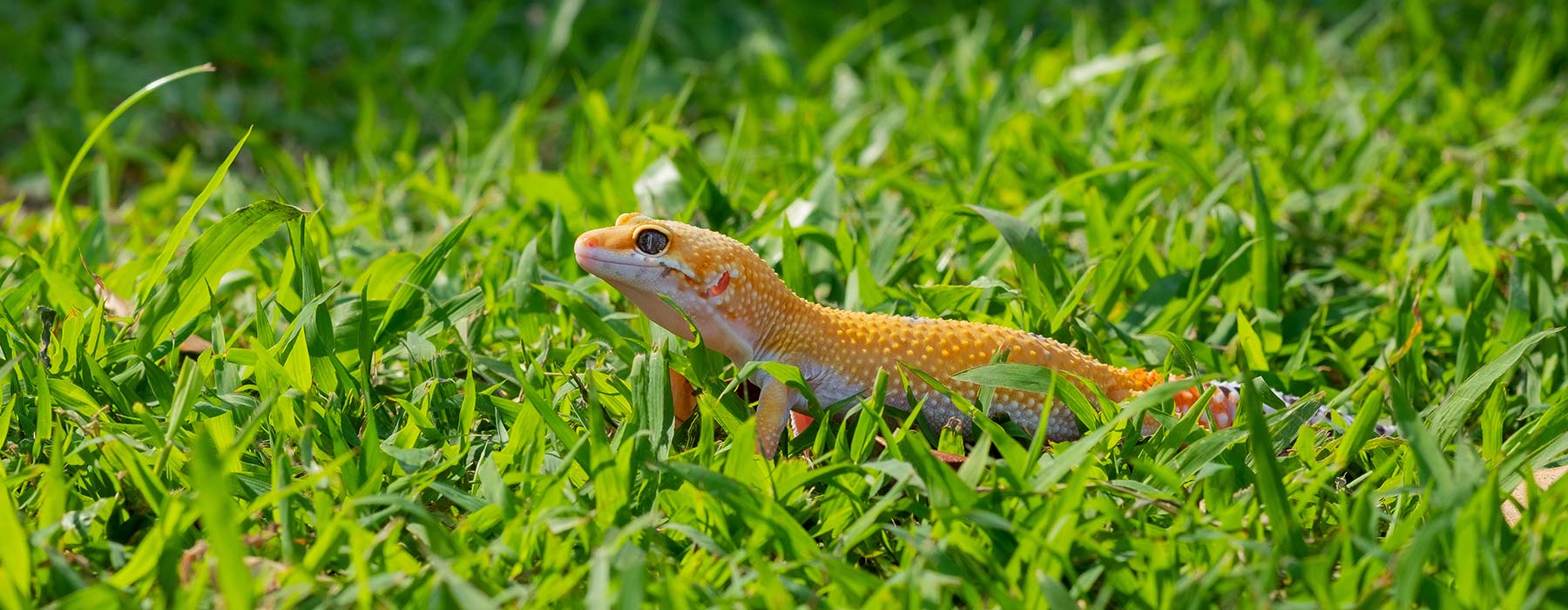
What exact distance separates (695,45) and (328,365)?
12.0 feet

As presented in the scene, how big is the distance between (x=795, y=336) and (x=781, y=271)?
0.73 m

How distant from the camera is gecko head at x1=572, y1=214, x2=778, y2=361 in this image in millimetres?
2664

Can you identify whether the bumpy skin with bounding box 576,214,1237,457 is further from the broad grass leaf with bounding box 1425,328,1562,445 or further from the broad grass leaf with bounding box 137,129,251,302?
the broad grass leaf with bounding box 137,129,251,302

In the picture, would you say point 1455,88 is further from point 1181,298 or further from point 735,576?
point 735,576

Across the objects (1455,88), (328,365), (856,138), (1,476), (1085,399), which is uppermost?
(1455,88)

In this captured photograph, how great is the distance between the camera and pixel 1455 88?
541 centimetres

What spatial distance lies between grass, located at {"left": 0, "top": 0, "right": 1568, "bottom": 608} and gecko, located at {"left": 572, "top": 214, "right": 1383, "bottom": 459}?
107 millimetres

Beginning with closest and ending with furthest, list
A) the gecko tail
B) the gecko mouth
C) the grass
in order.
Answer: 1. the grass
2. the gecko mouth
3. the gecko tail

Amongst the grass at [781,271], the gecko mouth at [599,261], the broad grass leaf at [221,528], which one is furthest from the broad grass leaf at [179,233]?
the broad grass leaf at [221,528]

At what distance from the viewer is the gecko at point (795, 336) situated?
8.79 ft

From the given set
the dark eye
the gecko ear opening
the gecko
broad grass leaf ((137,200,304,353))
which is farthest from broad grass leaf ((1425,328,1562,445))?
broad grass leaf ((137,200,304,353))

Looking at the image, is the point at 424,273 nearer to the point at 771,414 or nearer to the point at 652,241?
the point at 652,241

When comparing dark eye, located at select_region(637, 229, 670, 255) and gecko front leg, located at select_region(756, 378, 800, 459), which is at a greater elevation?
dark eye, located at select_region(637, 229, 670, 255)

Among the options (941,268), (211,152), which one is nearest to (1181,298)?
(941,268)
